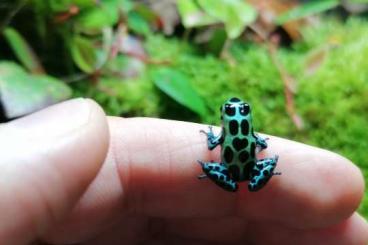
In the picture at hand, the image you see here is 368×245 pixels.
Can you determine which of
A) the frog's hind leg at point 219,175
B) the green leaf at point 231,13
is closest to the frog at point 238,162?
the frog's hind leg at point 219,175

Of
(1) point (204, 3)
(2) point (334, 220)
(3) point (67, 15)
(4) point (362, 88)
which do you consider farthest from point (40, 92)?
(4) point (362, 88)

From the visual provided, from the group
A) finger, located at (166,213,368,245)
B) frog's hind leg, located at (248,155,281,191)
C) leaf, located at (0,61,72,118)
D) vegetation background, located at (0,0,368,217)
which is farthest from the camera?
vegetation background, located at (0,0,368,217)

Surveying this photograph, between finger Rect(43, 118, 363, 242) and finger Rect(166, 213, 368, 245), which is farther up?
finger Rect(43, 118, 363, 242)

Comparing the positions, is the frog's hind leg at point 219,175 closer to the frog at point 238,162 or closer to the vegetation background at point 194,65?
the frog at point 238,162

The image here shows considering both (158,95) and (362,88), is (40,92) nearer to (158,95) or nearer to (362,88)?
(158,95)

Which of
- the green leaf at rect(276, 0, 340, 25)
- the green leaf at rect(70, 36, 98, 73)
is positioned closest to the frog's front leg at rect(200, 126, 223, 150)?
the green leaf at rect(70, 36, 98, 73)

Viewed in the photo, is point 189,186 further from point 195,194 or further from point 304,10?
point 304,10

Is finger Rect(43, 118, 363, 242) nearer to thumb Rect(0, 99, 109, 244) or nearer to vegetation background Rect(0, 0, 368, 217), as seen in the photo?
thumb Rect(0, 99, 109, 244)

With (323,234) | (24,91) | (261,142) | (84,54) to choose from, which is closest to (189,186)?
(261,142)
